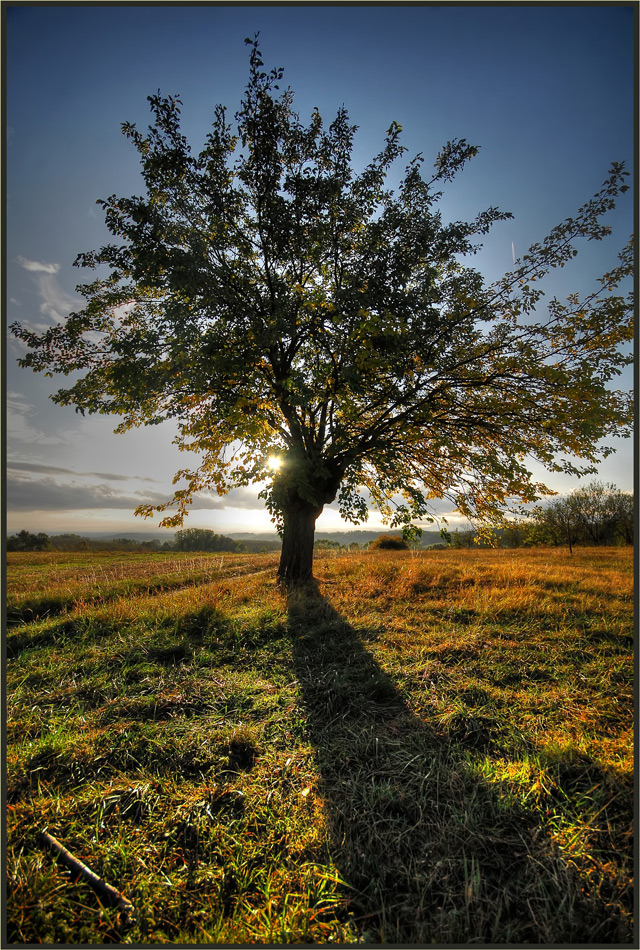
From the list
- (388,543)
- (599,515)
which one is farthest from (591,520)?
(388,543)

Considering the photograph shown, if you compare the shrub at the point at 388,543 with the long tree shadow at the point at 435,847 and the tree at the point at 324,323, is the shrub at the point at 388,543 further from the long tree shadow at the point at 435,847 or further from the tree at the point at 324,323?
the long tree shadow at the point at 435,847

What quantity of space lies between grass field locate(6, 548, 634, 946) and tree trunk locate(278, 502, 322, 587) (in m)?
4.66

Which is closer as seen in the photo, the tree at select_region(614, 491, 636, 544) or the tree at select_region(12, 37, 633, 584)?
the tree at select_region(12, 37, 633, 584)

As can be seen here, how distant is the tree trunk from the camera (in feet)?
35.3

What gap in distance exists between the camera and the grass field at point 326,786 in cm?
193

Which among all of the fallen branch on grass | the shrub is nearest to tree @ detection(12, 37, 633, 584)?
the fallen branch on grass

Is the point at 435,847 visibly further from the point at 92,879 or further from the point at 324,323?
the point at 324,323

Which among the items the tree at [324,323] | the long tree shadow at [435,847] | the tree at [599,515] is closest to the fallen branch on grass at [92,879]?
the long tree shadow at [435,847]

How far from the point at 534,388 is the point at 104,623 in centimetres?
1003

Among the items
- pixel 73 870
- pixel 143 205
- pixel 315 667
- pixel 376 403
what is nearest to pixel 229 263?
pixel 143 205

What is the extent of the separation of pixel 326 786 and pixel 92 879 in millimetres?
1502

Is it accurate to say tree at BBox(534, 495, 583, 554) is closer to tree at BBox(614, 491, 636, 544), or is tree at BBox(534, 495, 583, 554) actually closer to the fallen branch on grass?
tree at BBox(614, 491, 636, 544)

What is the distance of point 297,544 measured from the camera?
35.7ft

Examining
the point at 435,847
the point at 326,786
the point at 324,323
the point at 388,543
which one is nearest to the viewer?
the point at 435,847
